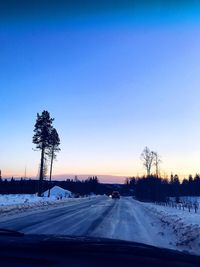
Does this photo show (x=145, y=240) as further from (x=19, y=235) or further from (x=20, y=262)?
(x=20, y=262)

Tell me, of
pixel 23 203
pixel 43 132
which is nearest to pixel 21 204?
pixel 23 203

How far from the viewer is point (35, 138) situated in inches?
2790

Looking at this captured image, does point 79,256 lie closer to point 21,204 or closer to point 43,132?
point 21,204

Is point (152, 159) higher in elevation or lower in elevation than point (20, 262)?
higher

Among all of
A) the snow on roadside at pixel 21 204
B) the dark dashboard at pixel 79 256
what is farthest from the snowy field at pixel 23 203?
the dark dashboard at pixel 79 256

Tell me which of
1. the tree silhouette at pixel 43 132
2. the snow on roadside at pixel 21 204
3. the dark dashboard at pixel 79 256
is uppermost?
the tree silhouette at pixel 43 132

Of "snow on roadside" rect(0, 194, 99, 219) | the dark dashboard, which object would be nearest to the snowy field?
"snow on roadside" rect(0, 194, 99, 219)

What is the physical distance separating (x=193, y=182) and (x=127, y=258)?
199m

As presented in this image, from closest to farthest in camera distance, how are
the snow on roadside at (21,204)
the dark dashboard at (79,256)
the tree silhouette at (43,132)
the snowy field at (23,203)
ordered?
the dark dashboard at (79,256)
the snow on roadside at (21,204)
the snowy field at (23,203)
the tree silhouette at (43,132)

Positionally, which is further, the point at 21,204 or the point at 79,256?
the point at 21,204

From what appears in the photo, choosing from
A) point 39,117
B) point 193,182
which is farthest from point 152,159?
point 193,182

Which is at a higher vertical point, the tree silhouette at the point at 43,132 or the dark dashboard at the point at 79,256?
the tree silhouette at the point at 43,132

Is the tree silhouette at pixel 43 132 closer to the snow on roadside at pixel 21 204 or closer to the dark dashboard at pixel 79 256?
the snow on roadside at pixel 21 204

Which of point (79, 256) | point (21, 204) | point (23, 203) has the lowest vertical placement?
point (79, 256)
